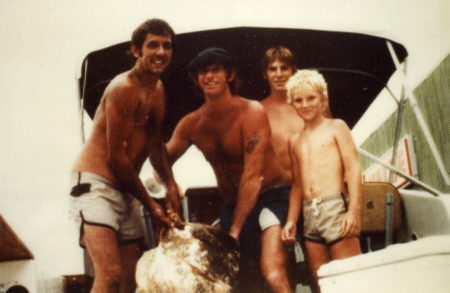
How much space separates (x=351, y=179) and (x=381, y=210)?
0.41ft

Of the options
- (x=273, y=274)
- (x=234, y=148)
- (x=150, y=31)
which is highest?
(x=150, y=31)

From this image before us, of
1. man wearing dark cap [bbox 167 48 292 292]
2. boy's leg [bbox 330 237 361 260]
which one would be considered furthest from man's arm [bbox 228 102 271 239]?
boy's leg [bbox 330 237 361 260]

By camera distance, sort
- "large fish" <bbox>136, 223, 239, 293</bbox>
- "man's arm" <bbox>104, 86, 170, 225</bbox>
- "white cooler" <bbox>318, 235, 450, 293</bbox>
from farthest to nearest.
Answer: "man's arm" <bbox>104, 86, 170, 225</bbox> < "large fish" <bbox>136, 223, 239, 293</bbox> < "white cooler" <bbox>318, 235, 450, 293</bbox>

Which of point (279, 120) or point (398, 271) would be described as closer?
point (398, 271)

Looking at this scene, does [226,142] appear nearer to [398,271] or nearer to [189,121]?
[189,121]

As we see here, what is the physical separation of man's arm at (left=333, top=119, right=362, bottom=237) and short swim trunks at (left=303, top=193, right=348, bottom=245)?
0.06ft

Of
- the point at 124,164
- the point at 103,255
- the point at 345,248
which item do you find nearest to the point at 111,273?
the point at 103,255

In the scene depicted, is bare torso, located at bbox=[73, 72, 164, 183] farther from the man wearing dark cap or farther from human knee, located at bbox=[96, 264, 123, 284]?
human knee, located at bbox=[96, 264, 123, 284]

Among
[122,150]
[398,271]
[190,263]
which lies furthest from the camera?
[122,150]

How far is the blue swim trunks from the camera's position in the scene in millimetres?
1577

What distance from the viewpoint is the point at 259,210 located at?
1.61 metres

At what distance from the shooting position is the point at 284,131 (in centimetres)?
165

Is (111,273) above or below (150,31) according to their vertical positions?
below

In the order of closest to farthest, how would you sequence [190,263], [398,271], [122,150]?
1. [398,271]
2. [190,263]
3. [122,150]
